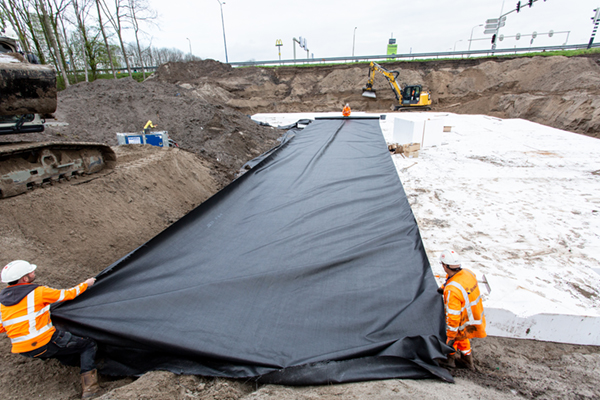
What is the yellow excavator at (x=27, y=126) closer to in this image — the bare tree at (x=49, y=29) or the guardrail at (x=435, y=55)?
the bare tree at (x=49, y=29)

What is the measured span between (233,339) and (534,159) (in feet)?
24.5

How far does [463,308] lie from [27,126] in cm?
543

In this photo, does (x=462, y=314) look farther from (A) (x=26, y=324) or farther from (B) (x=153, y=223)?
(B) (x=153, y=223)

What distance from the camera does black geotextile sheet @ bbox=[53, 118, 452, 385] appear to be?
1773 mm

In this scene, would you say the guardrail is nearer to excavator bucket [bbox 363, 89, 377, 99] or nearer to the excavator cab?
excavator bucket [bbox 363, 89, 377, 99]

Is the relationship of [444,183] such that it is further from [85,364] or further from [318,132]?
[85,364]

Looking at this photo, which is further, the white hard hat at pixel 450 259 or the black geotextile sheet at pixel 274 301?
the white hard hat at pixel 450 259

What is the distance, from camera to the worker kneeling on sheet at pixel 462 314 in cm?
197

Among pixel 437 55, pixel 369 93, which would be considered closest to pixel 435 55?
pixel 437 55

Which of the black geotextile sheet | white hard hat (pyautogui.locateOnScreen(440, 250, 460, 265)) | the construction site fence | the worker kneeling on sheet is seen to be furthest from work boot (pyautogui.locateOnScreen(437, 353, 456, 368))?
the construction site fence

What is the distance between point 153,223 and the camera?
169 inches

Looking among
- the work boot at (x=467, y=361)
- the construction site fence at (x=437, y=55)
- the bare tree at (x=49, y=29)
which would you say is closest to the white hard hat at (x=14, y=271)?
the work boot at (x=467, y=361)

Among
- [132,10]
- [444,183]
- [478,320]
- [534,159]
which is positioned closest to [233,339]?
[478,320]

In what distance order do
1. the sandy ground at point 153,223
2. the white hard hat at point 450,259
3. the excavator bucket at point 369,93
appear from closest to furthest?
the sandy ground at point 153,223 < the white hard hat at point 450,259 < the excavator bucket at point 369,93
